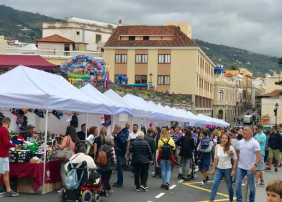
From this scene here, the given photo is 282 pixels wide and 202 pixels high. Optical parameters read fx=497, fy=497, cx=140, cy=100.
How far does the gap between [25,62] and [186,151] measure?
17.5m

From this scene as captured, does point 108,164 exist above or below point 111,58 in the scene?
below

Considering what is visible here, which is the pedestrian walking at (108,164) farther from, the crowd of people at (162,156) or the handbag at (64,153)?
the handbag at (64,153)

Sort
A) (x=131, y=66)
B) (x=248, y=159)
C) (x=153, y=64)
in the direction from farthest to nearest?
1. (x=131, y=66)
2. (x=153, y=64)
3. (x=248, y=159)

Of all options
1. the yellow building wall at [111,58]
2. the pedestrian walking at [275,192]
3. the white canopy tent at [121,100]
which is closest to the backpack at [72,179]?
the pedestrian walking at [275,192]

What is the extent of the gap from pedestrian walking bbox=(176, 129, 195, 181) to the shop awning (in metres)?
15.2

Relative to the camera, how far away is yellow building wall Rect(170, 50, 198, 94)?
6925 centimetres

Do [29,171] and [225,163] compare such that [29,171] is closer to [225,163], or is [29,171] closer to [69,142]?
[69,142]

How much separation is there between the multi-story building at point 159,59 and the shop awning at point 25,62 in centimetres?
3663

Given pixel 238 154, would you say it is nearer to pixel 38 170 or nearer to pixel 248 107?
pixel 38 170

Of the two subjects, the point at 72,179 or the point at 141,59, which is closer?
the point at 72,179

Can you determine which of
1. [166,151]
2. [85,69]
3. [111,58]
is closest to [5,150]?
[166,151]

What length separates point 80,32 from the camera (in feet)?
267

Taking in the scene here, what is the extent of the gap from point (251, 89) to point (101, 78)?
13395 cm

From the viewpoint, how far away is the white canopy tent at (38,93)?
1279 cm
